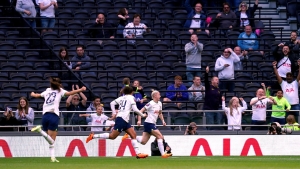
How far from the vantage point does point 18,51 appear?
28.3m

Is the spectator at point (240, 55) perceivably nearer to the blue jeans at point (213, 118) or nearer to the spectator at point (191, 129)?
the blue jeans at point (213, 118)

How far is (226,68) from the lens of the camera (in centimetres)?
2727

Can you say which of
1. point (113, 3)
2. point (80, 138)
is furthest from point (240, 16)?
point (80, 138)

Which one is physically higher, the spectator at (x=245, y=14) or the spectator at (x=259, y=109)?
the spectator at (x=245, y=14)

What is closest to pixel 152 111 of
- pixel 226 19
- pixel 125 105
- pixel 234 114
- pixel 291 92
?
pixel 125 105

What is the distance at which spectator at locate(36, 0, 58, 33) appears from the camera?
29047mm

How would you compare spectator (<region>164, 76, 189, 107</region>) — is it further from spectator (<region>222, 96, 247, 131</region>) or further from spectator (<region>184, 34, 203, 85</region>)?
spectator (<region>222, 96, 247, 131</region>)

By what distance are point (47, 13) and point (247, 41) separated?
690cm

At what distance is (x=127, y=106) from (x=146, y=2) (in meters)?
10.1

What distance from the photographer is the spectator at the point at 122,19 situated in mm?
29078

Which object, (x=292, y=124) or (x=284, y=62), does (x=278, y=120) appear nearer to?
(x=292, y=124)

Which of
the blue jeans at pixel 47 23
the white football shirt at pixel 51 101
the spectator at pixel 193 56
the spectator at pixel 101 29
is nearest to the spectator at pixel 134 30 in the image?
the spectator at pixel 101 29

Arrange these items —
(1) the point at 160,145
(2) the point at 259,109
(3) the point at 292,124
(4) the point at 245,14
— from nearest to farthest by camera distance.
Answer: (1) the point at 160,145, (3) the point at 292,124, (2) the point at 259,109, (4) the point at 245,14

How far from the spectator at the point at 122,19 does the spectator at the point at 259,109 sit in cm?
570
